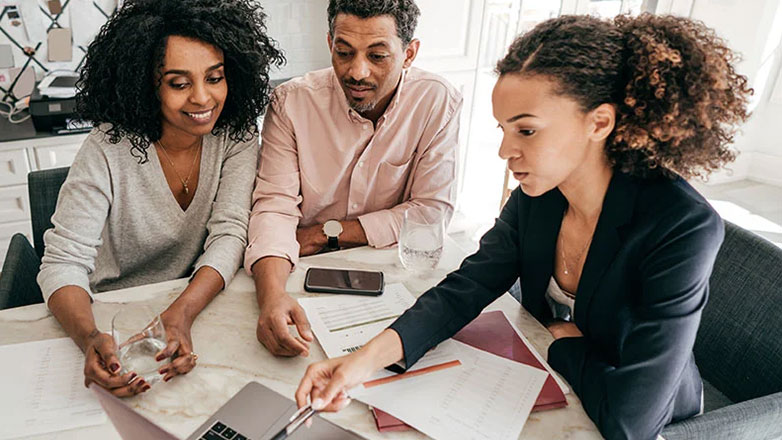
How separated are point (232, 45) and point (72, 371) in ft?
2.80

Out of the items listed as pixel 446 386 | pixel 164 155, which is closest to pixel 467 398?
pixel 446 386

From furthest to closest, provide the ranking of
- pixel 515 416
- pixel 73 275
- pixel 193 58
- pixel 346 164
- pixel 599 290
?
pixel 346 164
pixel 193 58
pixel 73 275
pixel 599 290
pixel 515 416

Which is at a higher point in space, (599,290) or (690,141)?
(690,141)

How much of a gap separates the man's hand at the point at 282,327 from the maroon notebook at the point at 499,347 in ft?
0.67

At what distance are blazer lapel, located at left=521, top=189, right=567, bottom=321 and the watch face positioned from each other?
1.76 feet

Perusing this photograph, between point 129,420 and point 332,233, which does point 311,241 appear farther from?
point 129,420

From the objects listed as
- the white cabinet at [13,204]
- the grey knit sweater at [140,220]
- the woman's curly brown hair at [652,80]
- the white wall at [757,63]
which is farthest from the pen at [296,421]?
the white wall at [757,63]

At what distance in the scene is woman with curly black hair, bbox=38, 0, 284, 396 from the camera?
4.34ft

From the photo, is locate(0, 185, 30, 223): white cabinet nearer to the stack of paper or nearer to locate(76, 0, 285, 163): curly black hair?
locate(76, 0, 285, 163): curly black hair

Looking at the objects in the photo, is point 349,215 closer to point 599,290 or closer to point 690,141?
point 599,290

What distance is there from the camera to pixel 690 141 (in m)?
1.05

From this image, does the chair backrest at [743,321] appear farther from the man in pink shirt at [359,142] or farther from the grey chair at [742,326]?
the man in pink shirt at [359,142]

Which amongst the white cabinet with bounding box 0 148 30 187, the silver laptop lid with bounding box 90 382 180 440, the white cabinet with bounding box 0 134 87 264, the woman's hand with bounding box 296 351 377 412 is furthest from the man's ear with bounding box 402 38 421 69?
the white cabinet with bounding box 0 148 30 187

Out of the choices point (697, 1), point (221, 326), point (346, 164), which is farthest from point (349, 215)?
point (697, 1)
